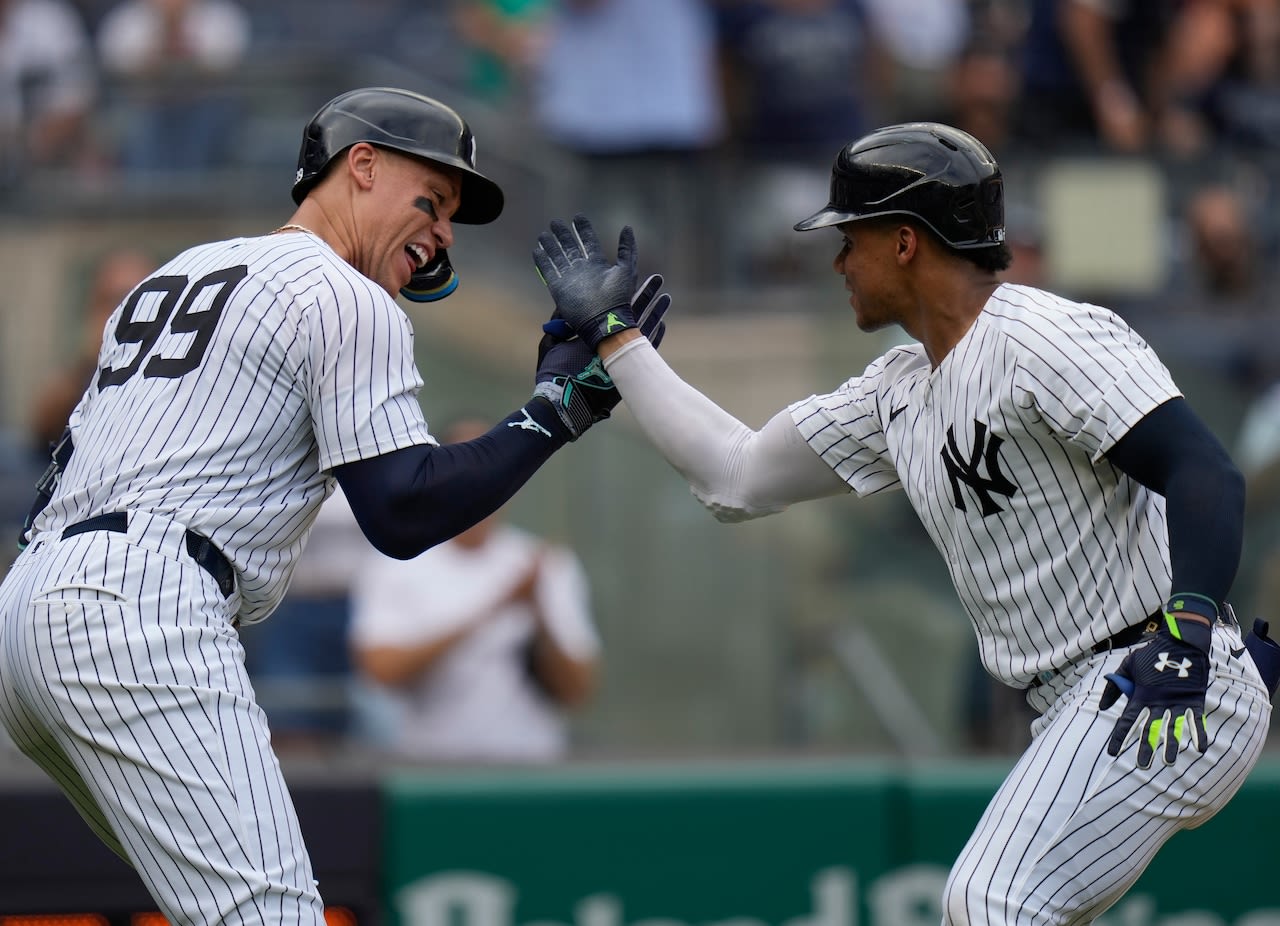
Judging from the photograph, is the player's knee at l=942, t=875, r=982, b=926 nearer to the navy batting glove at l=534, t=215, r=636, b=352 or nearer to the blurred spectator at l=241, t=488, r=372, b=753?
the navy batting glove at l=534, t=215, r=636, b=352

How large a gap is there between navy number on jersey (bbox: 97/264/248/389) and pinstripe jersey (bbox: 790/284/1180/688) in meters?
1.47

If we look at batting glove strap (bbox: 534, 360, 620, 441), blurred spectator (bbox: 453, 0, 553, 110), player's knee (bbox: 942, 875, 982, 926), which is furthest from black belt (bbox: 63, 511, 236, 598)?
blurred spectator (bbox: 453, 0, 553, 110)

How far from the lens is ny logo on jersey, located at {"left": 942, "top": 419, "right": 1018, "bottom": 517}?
376 centimetres

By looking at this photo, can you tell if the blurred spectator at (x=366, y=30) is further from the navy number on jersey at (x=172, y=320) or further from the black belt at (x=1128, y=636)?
the black belt at (x=1128, y=636)

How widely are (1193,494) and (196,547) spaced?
6.10ft

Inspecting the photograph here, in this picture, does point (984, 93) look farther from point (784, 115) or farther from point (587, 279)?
point (587, 279)

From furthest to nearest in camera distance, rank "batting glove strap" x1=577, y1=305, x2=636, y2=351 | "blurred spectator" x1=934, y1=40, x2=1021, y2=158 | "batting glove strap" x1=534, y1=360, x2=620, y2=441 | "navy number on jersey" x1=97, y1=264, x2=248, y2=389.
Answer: "blurred spectator" x1=934, y1=40, x2=1021, y2=158, "batting glove strap" x1=577, y1=305, x2=636, y2=351, "batting glove strap" x1=534, y1=360, x2=620, y2=441, "navy number on jersey" x1=97, y1=264, x2=248, y2=389

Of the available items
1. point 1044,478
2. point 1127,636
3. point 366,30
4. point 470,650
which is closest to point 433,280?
point 1044,478

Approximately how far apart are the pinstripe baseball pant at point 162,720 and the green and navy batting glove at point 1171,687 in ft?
5.11

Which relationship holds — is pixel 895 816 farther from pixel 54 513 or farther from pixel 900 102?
pixel 900 102

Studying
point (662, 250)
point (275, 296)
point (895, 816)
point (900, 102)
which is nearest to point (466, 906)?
point (895, 816)

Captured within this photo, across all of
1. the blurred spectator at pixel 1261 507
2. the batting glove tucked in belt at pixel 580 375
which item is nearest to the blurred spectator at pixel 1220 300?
the blurred spectator at pixel 1261 507

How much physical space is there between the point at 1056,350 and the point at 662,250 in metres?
5.13

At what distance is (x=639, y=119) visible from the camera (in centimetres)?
867
